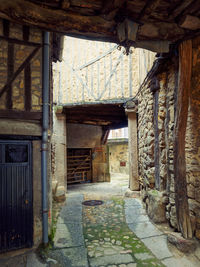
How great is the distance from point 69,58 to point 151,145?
4.93m

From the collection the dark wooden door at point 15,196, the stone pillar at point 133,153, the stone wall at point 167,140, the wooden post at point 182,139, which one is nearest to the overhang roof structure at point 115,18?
the wooden post at point 182,139

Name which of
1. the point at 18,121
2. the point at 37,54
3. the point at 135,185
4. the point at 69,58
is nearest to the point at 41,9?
the point at 37,54

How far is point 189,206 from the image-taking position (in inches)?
A: 126

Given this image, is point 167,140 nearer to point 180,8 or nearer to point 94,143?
point 180,8

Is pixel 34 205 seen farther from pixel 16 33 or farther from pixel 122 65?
pixel 122 65

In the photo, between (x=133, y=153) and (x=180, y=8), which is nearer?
(x=180, y=8)

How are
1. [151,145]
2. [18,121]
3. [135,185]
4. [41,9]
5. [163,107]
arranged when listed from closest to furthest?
[41,9], [18,121], [163,107], [151,145], [135,185]

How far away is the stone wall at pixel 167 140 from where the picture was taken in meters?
3.11

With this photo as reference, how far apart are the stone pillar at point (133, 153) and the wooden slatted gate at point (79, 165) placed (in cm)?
444

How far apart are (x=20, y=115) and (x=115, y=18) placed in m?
2.12

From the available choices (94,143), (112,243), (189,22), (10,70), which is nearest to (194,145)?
(189,22)

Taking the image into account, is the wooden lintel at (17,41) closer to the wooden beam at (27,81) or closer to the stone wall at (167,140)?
the wooden beam at (27,81)

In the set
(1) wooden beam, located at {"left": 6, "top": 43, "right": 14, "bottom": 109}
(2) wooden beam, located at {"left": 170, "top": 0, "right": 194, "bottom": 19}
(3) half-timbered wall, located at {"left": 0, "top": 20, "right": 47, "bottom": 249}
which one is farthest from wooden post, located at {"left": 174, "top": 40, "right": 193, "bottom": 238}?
(1) wooden beam, located at {"left": 6, "top": 43, "right": 14, "bottom": 109}

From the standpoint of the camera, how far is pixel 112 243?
3.28 m
